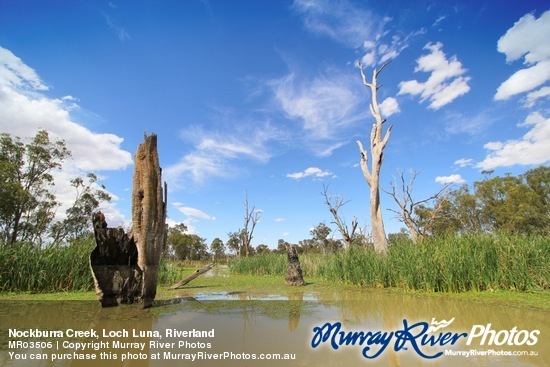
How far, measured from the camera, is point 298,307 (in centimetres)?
597

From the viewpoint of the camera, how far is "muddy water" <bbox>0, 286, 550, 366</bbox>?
3041 mm

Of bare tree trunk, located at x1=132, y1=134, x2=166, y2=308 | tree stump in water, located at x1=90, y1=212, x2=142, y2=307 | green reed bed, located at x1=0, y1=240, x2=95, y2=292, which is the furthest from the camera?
green reed bed, located at x1=0, y1=240, x2=95, y2=292

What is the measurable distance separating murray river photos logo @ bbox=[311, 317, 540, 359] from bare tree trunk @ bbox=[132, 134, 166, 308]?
386cm

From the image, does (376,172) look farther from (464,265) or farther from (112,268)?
(112,268)

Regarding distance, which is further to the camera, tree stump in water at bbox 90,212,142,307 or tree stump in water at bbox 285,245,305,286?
tree stump in water at bbox 285,245,305,286

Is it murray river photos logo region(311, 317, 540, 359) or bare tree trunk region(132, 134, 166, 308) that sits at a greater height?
bare tree trunk region(132, 134, 166, 308)

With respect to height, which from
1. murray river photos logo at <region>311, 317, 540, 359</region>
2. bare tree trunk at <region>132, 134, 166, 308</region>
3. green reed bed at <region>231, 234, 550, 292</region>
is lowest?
murray river photos logo at <region>311, 317, 540, 359</region>

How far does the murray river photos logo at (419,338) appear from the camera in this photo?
342 centimetres

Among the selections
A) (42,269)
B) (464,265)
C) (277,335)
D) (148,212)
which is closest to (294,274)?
(464,265)

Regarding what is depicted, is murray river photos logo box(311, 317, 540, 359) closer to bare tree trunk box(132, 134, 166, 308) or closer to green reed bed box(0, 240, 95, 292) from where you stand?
bare tree trunk box(132, 134, 166, 308)

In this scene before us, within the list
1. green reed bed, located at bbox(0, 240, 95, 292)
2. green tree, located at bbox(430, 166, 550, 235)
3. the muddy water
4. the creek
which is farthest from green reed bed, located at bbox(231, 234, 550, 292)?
green tree, located at bbox(430, 166, 550, 235)

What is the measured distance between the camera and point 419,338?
3740 mm

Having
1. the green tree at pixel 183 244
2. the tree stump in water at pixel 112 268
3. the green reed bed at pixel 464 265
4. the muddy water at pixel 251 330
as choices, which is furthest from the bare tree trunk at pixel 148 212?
the green tree at pixel 183 244

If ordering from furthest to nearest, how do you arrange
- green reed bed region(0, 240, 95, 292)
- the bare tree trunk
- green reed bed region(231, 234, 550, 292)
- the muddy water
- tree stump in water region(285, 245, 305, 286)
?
tree stump in water region(285, 245, 305, 286), green reed bed region(0, 240, 95, 292), green reed bed region(231, 234, 550, 292), the bare tree trunk, the muddy water
